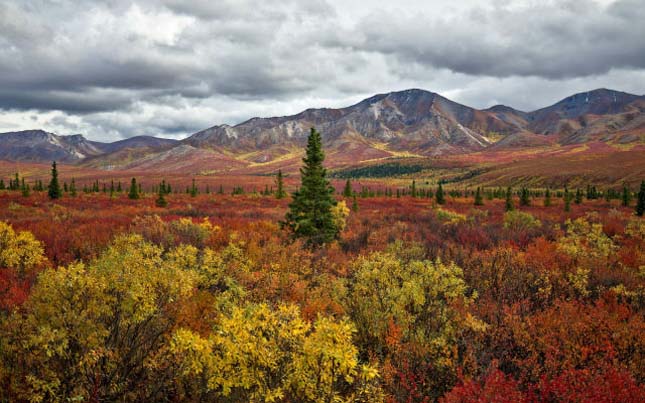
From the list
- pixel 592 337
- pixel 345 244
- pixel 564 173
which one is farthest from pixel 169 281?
pixel 564 173

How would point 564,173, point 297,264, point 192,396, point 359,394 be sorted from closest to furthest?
point 359,394 < point 192,396 < point 297,264 < point 564,173

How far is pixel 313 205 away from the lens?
26.5 metres

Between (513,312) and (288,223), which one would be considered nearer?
(513,312)

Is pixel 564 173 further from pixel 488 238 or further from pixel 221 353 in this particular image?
pixel 221 353

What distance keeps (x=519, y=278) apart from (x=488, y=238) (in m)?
11.2

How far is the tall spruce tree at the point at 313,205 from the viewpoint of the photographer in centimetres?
2597

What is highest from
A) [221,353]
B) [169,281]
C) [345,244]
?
[169,281]

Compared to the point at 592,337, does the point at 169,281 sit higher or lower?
higher

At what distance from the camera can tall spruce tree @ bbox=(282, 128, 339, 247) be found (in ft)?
85.2

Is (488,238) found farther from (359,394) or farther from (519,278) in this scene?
(359,394)

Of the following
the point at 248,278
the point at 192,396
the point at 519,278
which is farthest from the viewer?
the point at 519,278

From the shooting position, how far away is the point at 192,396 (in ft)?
25.4

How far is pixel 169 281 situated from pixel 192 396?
2491 millimetres

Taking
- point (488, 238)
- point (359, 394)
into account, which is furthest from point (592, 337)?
point (488, 238)
